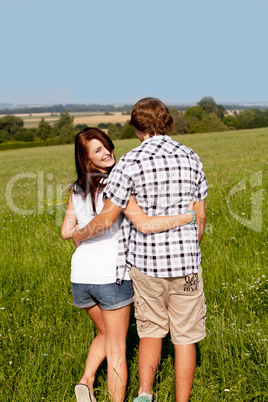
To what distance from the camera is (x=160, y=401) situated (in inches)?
108

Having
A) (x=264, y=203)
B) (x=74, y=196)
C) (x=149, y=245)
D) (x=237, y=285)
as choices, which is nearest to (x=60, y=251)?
(x=237, y=285)

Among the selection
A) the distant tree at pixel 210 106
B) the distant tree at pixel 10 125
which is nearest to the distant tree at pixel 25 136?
the distant tree at pixel 10 125

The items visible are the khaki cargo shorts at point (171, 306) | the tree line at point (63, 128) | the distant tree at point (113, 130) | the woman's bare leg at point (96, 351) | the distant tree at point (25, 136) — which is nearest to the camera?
the khaki cargo shorts at point (171, 306)

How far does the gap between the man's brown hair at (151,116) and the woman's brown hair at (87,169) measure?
0.32 metres

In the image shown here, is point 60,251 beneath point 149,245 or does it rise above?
beneath

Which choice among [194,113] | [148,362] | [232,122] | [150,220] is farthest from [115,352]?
[232,122]

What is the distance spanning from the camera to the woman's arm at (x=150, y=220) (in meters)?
2.39

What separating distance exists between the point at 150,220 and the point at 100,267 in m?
0.48

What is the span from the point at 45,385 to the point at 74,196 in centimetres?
144

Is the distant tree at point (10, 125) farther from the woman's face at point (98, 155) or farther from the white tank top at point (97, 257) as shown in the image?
the white tank top at point (97, 257)

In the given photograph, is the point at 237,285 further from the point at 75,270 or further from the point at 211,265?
the point at 75,270


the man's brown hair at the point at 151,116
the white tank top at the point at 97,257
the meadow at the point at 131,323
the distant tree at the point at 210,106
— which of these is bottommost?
the meadow at the point at 131,323

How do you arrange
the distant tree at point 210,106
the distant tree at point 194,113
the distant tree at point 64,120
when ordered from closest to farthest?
the distant tree at point 64,120 < the distant tree at point 194,113 < the distant tree at point 210,106

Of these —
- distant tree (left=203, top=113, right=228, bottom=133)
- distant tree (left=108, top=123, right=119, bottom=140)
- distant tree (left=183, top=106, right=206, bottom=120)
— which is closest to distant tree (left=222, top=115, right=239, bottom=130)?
distant tree (left=183, top=106, right=206, bottom=120)
